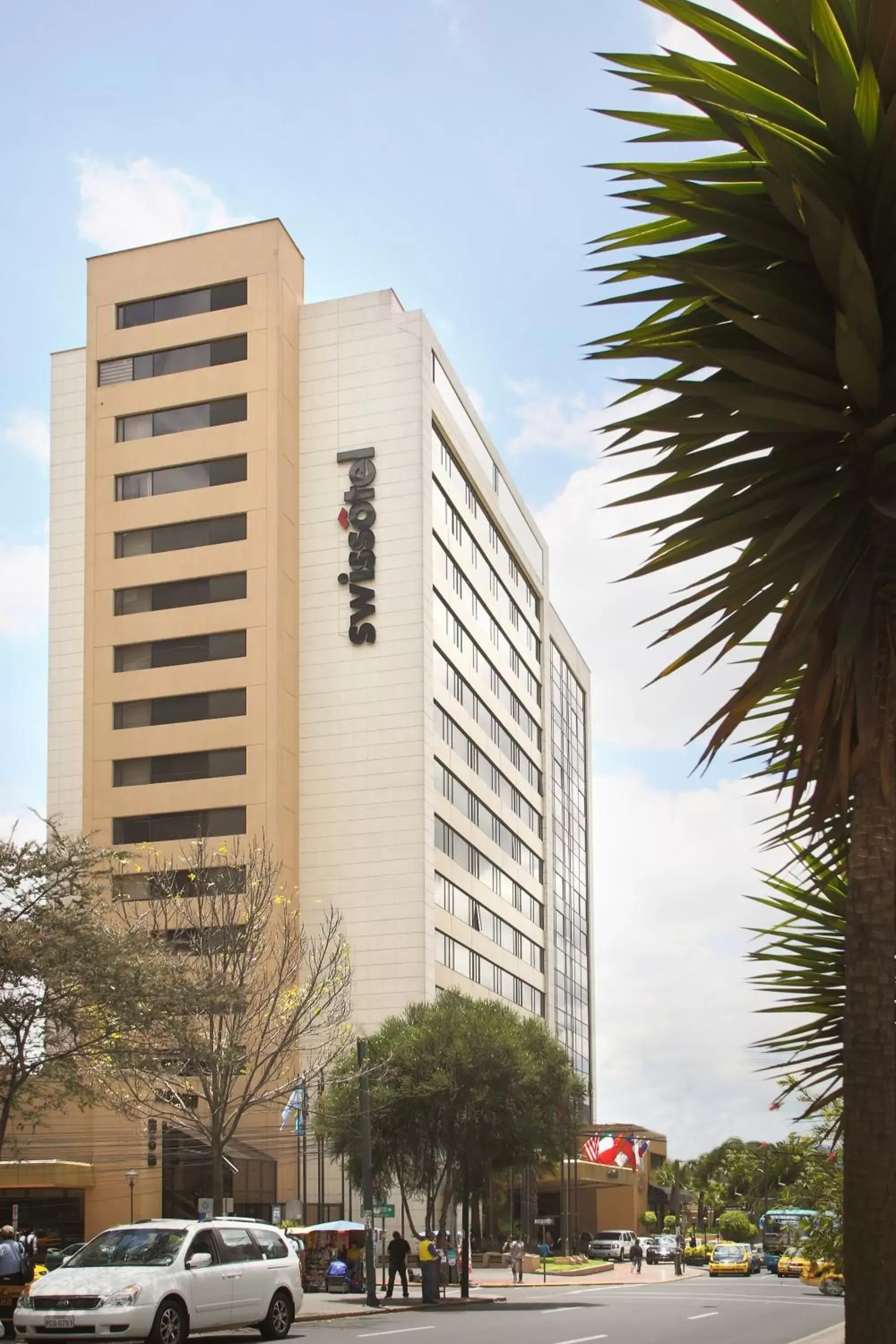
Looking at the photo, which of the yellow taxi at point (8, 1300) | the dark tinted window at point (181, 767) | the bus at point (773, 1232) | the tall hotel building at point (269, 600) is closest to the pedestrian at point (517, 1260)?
the tall hotel building at point (269, 600)

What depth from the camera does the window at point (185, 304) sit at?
72.4m

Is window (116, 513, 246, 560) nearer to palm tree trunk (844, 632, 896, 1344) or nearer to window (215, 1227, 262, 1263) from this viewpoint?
window (215, 1227, 262, 1263)

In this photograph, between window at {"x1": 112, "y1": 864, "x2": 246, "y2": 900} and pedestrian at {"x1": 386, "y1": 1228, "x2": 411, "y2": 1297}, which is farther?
window at {"x1": 112, "y1": 864, "x2": 246, "y2": 900}

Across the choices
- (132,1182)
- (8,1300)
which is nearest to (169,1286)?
(8,1300)

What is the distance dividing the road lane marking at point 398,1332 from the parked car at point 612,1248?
58972 mm

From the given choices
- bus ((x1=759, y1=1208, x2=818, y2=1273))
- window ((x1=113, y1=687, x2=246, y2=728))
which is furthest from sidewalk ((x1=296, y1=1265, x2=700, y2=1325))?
window ((x1=113, y1=687, x2=246, y2=728))

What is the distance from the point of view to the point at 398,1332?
24750 millimetres

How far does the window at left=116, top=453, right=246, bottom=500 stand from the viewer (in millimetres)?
70375

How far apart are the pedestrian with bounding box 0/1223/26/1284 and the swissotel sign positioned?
148 ft

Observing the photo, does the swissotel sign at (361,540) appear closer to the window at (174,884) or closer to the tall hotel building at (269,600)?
the tall hotel building at (269,600)

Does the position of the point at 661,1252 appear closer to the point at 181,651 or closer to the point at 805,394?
the point at 181,651

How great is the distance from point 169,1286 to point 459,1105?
27229mm

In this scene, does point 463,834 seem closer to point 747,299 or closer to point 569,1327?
point 569,1327

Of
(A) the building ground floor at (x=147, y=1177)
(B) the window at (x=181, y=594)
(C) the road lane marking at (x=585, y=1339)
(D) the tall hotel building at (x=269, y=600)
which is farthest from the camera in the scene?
(B) the window at (x=181, y=594)
